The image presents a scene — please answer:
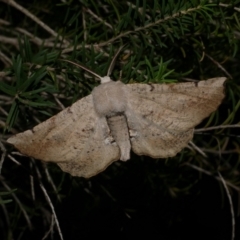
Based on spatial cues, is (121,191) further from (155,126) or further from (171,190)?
(155,126)

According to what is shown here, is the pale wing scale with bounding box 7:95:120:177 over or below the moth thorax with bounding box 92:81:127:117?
below

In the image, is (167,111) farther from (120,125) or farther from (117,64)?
(117,64)

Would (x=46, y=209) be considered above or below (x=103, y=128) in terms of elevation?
below

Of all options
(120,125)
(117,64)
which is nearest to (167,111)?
(120,125)

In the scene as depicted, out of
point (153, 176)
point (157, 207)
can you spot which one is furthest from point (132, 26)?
point (157, 207)

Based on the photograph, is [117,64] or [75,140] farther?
[117,64]
